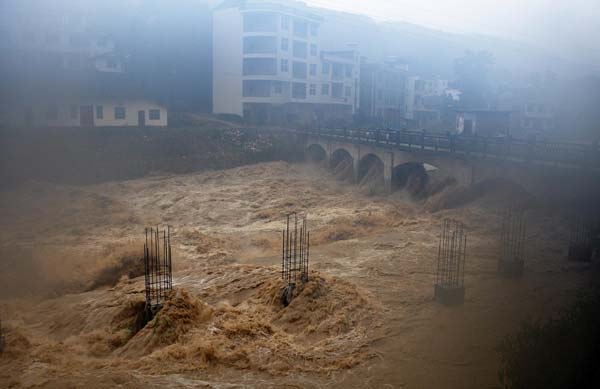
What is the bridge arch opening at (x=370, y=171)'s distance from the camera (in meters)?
24.9

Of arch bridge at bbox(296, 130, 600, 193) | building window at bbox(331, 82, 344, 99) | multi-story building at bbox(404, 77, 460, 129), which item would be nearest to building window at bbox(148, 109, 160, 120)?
arch bridge at bbox(296, 130, 600, 193)

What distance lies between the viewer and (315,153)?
107 ft

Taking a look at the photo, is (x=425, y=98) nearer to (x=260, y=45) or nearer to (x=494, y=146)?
(x=260, y=45)

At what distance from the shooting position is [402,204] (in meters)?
21.3

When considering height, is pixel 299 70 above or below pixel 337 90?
above

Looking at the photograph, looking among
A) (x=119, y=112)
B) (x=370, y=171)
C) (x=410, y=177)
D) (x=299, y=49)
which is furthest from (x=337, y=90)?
(x=410, y=177)

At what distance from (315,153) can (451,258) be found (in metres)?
20.1

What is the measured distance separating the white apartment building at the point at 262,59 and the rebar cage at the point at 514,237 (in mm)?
24372

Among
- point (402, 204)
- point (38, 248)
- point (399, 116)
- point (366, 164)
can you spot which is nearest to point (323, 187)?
point (366, 164)

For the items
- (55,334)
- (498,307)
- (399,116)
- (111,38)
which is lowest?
(55,334)

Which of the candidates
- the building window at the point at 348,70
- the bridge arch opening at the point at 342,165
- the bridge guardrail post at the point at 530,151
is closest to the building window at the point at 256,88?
the building window at the point at 348,70

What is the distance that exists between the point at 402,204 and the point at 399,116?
91.2ft

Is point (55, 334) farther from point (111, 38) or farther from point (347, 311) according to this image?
point (111, 38)

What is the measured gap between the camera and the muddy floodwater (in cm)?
830
